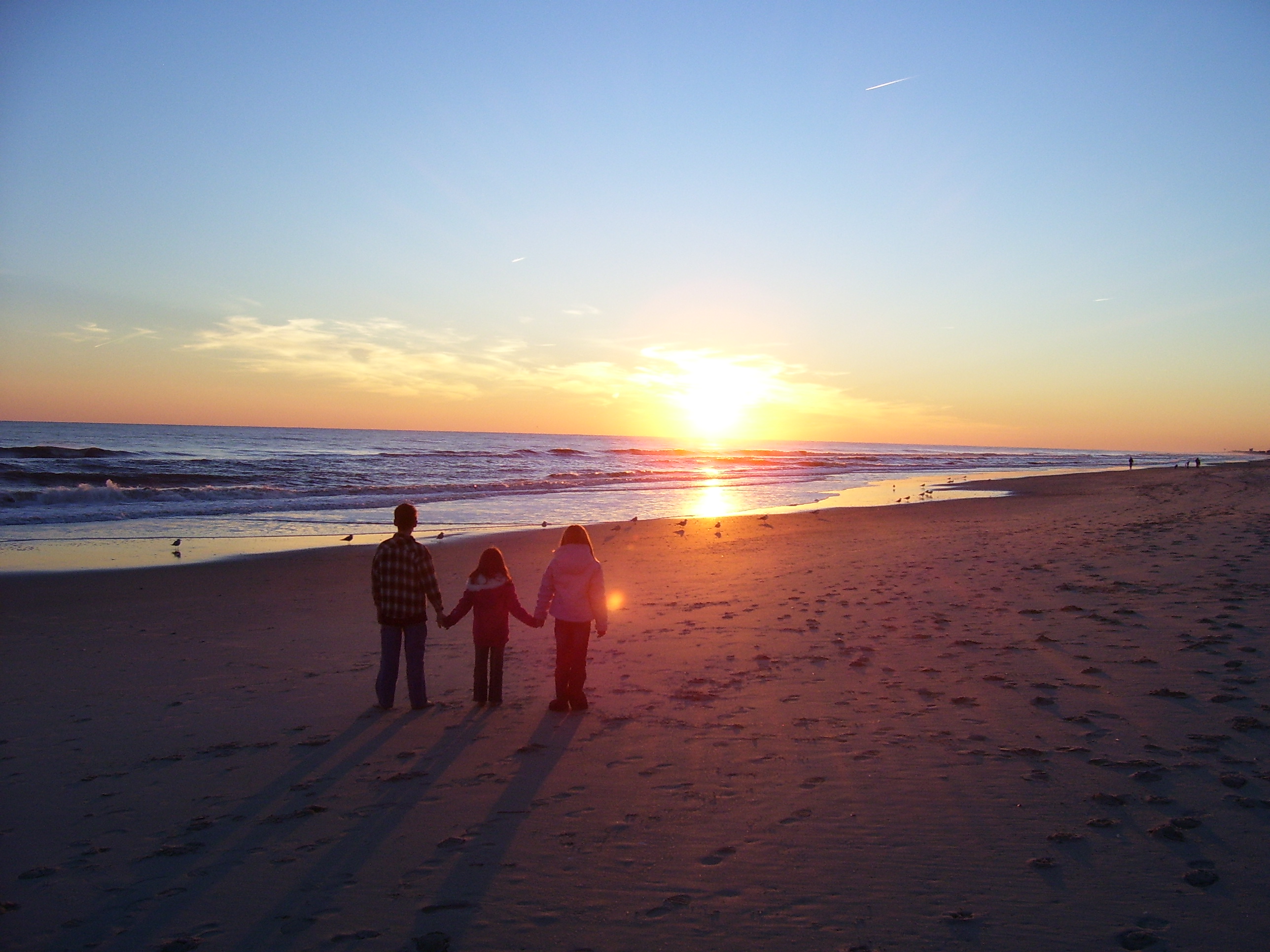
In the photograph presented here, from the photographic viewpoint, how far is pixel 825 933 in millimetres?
3256

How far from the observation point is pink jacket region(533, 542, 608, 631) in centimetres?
649

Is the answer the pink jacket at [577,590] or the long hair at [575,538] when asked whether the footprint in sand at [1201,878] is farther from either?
the long hair at [575,538]

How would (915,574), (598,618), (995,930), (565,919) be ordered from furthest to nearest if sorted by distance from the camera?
(915,574) < (598,618) < (565,919) < (995,930)

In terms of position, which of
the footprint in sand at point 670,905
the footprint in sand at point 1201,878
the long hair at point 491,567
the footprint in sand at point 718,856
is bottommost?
the footprint in sand at point 670,905

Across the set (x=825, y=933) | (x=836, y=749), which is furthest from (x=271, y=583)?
(x=825, y=933)

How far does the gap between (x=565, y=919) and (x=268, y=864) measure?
180cm

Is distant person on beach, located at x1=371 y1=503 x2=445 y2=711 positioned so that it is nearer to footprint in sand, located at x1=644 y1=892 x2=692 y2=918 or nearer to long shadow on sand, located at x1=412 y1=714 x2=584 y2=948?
long shadow on sand, located at x1=412 y1=714 x2=584 y2=948

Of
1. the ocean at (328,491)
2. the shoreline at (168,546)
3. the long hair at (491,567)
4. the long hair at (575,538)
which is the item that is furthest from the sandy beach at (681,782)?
the ocean at (328,491)

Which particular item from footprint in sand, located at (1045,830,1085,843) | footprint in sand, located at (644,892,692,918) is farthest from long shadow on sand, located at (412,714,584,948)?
footprint in sand, located at (1045,830,1085,843)

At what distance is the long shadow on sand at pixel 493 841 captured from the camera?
3.45 m

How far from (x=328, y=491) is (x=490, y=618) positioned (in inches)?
1200

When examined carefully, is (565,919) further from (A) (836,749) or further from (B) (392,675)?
(B) (392,675)

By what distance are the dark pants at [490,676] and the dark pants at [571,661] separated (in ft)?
1.92

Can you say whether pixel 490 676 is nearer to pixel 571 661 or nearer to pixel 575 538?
pixel 571 661
